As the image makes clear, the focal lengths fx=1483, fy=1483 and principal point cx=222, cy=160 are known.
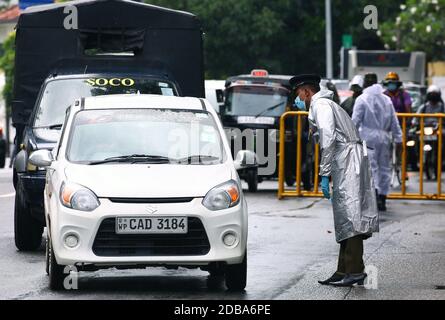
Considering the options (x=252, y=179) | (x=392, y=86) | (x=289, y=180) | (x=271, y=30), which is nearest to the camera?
(x=392, y=86)

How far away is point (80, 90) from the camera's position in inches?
623

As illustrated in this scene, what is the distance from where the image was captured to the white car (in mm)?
11039

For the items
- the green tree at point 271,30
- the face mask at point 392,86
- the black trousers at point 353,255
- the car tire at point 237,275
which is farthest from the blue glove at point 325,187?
the green tree at point 271,30

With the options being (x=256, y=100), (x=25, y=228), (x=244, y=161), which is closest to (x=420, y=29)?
(x=256, y=100)

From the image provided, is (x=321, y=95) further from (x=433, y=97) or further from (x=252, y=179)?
(x=433, y=97)

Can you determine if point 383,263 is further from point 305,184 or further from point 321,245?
point 305,184

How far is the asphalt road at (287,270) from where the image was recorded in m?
11.4

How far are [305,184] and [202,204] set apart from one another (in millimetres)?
11767

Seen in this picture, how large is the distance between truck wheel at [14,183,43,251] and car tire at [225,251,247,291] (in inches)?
129

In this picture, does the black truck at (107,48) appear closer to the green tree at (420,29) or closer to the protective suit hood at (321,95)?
the protective suit hood at (321,95)

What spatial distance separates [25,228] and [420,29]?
38.5 m

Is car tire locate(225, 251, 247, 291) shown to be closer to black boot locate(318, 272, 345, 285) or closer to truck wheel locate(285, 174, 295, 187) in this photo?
black boot locate(318, 272, 345, 285)

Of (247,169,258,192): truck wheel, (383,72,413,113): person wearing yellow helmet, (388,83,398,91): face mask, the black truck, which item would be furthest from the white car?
(383,72,413,113): person wearing yellow helmet

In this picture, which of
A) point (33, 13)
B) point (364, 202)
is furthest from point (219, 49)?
point (364, 202)
